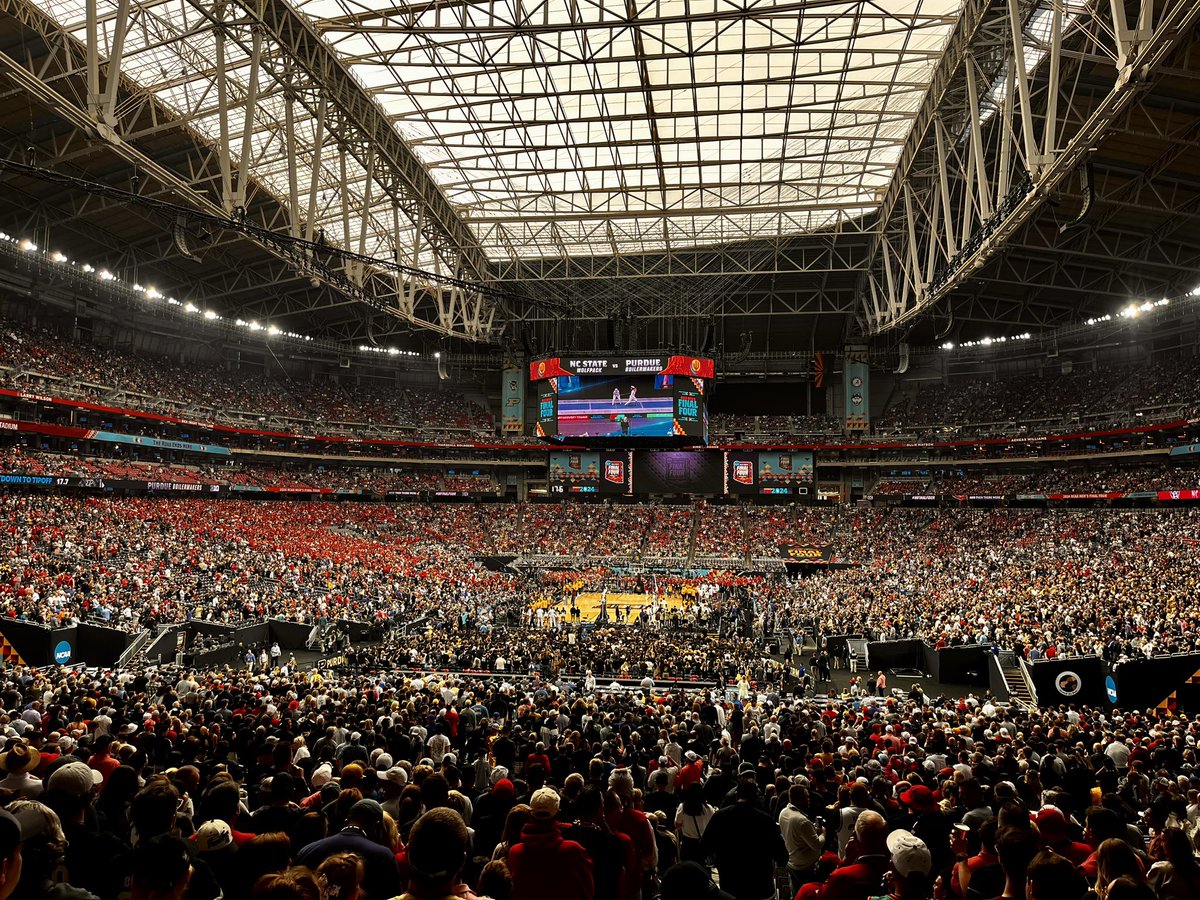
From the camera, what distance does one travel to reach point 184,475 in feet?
132

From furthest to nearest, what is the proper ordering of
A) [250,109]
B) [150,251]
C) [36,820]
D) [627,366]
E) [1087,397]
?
[1087,397] → [627,366] → [150,251] → [250,109] → [36,820]

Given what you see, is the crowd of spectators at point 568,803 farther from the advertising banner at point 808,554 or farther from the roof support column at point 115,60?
the advertising banner at point 808,554

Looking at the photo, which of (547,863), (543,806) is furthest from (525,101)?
(547,863)

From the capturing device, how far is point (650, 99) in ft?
78.7

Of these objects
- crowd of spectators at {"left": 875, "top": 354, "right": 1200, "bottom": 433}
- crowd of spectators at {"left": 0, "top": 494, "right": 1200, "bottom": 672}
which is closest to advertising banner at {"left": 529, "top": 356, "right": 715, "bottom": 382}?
crowd of spectators at {"left": 0, "top": 494, "right": 1200, "bottom": 672}

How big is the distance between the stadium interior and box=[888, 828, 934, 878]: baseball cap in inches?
0.7

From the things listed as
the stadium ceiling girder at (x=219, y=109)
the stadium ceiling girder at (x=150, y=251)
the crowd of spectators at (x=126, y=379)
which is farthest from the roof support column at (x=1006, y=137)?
the crowd of spectators at (x=126, y=379)

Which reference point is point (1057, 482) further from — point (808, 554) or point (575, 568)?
point (575, 568)

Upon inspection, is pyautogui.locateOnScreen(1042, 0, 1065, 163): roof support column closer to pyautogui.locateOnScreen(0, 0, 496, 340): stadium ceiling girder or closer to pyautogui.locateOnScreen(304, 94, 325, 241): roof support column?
pyautogui.locateOnScreen(0, 0, 496, 340): stadium ceiling girder

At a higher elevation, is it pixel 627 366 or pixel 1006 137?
pixel 1006 137

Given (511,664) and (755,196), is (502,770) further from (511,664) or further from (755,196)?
(755,196)

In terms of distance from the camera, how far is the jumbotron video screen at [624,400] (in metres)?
40.3

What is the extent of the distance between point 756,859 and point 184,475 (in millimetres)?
44204

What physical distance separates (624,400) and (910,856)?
125 ft
